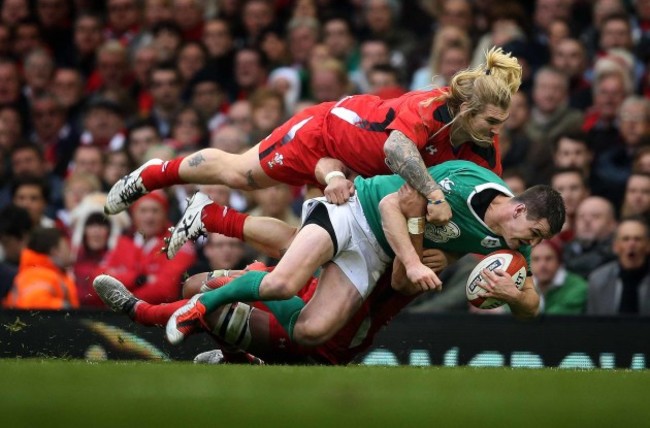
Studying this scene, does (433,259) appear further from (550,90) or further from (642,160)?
(550,90)

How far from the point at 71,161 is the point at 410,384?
806 cm

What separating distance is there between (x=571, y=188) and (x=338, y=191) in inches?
141

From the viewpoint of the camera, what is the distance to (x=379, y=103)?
880 centimetres

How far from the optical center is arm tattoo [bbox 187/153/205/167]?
9125 mm

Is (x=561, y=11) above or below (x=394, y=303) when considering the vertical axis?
above

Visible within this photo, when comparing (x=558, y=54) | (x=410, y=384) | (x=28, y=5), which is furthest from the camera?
(x=28, y=5)

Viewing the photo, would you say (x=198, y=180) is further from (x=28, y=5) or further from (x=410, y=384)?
(x=28, y=5)

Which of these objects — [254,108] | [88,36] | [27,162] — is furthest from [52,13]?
[254,108]

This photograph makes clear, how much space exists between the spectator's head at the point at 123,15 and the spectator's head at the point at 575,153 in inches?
220

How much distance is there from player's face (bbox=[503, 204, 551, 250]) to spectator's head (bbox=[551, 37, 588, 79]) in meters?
4.91

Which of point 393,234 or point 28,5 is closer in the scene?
point 393,234

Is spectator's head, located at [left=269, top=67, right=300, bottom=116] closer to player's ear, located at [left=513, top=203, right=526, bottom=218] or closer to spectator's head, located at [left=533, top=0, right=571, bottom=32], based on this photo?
spectator's head, located at [left=533, top=0, right=571, bottom=32]

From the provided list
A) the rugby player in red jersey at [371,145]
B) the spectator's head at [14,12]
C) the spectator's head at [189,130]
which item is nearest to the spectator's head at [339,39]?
the spectator's head at [189,130]

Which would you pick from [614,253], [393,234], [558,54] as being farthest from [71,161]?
[393,234]
